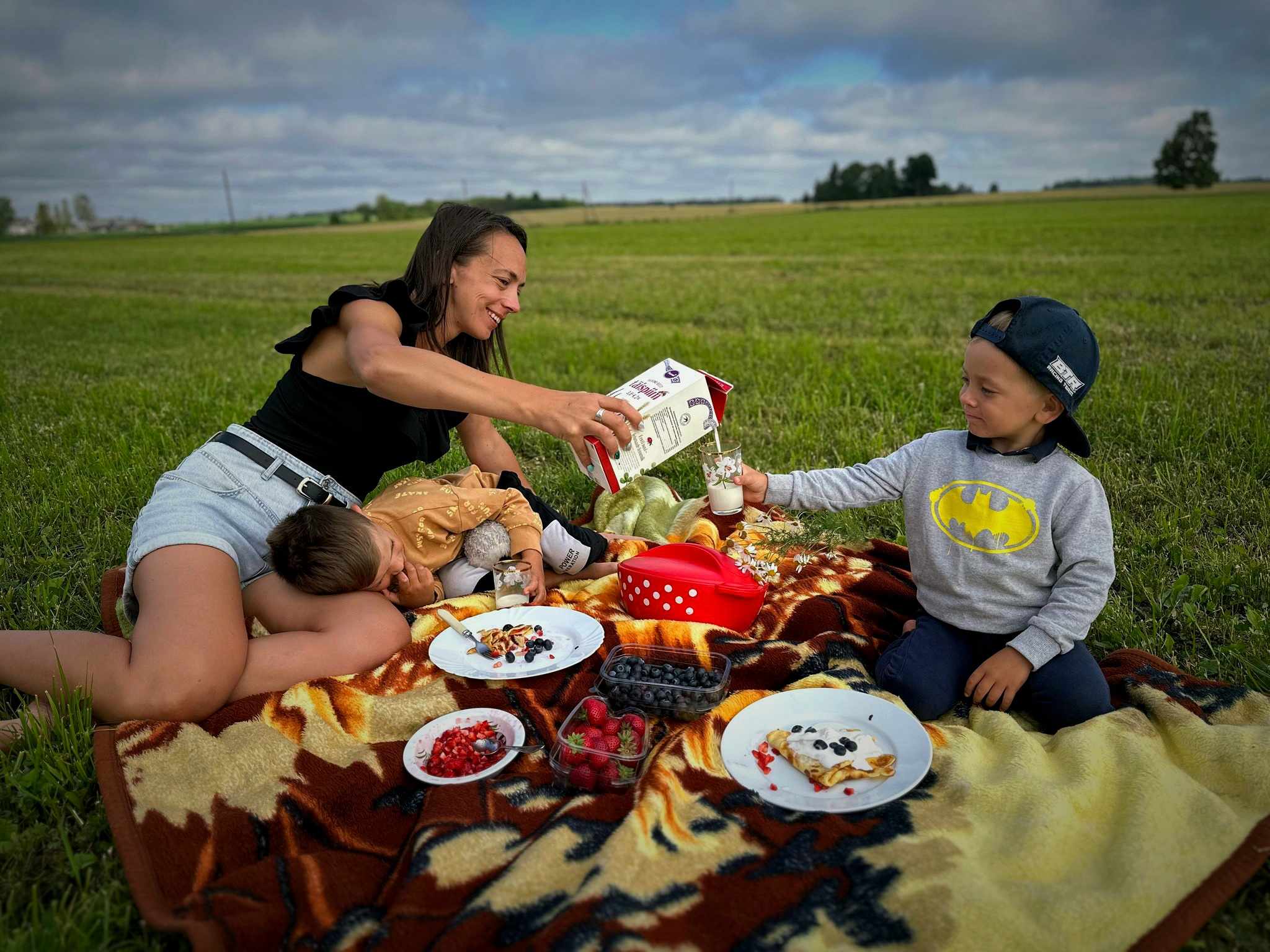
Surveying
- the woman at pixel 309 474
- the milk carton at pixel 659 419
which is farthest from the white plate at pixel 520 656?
the milk carton at pixel 659 419

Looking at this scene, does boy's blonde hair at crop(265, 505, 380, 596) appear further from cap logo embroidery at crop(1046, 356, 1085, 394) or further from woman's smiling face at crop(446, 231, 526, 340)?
cap logo embroidery at crop(1046, 356, 1085, 394)

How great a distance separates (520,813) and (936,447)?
7.02 ft

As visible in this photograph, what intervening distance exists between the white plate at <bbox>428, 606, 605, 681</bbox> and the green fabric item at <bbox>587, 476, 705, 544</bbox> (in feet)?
4.59

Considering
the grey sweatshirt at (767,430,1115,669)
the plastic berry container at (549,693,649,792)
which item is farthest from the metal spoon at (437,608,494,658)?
the grey sweatshirt at (767,430,1115,669)

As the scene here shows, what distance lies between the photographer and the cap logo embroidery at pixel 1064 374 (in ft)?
9.52

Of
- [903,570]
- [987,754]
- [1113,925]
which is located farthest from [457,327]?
[1113,925]

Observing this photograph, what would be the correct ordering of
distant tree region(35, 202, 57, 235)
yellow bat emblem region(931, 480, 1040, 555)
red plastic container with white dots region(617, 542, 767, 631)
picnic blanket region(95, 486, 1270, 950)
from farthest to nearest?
distant tree region(35, 202, 57, 235) < red plastic container with white dots region(617, 542, 767, 631) < yellow bat emblem region(931, 480, 1040, 555) < picnic blanket region(95, 486, 1270, 950)

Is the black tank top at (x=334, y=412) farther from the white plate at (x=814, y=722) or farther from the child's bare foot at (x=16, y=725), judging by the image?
the white plate at (x=814, y=722)

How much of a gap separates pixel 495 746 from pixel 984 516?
1982mm

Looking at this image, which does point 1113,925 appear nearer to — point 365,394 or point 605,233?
point 365,394

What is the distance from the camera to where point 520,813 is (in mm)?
2451

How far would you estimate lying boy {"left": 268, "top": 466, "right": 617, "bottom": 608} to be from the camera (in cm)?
328

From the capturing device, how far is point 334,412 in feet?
12.2

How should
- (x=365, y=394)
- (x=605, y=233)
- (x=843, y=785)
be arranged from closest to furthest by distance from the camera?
(x=843, y=785)
(x=365, y=394)
(x=605, y=233)
